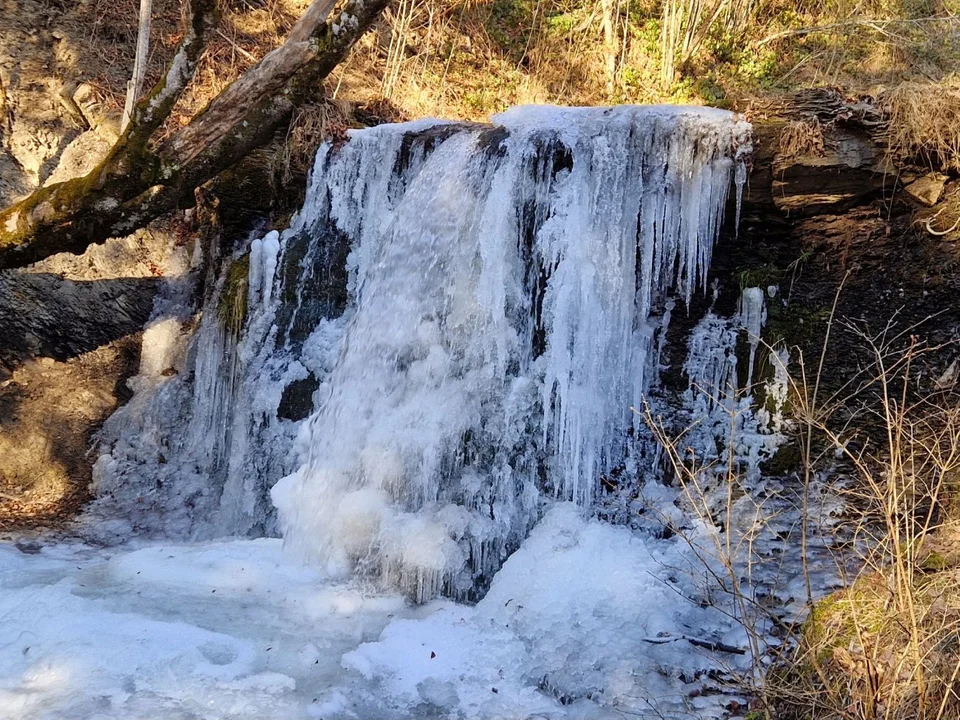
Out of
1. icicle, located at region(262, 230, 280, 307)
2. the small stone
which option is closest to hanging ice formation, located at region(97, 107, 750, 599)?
icicle, located at region(262, 230, 280, 307)

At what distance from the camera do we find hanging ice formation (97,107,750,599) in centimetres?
454

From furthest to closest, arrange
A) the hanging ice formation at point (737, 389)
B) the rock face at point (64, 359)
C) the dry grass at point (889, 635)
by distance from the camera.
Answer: the rock face at point (64, 359)
the hanging ice formation at point (737, 389)
the dry grass at point (889, 635)

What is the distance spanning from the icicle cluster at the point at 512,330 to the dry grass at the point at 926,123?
3.00ft

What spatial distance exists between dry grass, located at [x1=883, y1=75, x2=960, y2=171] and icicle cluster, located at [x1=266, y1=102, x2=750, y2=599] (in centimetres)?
91

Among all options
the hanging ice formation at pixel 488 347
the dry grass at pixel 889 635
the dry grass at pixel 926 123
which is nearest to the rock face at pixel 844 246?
the dry grass at pixel 926 123

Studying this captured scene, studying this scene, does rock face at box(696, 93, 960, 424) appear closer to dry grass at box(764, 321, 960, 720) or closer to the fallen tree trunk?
dry grass at box(764, 321, 960, 720)

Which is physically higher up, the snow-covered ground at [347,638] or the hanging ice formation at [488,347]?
the hanging ice formation at [488,347]

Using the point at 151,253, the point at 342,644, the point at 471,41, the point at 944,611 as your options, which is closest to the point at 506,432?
the point at 342,644

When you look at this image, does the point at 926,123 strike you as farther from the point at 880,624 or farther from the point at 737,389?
the point at 880,624

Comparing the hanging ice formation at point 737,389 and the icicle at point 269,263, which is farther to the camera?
the icicle at point 269,263

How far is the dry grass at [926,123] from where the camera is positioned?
453 cm

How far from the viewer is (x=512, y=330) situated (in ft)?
16.3

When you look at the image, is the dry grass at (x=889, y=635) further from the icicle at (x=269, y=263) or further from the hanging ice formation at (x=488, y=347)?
the icicle at (x=269, y=263)

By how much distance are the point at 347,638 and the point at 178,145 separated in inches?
139
